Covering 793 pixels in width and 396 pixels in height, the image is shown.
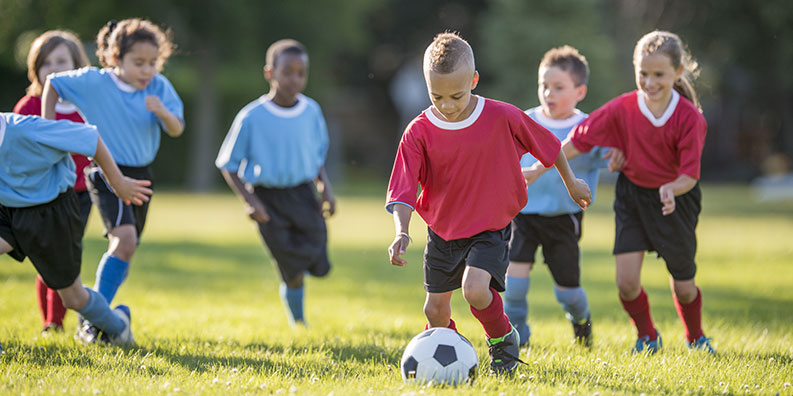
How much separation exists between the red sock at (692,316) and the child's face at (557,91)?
1.53 m

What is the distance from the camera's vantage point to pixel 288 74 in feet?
21.3

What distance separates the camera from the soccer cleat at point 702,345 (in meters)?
5.12

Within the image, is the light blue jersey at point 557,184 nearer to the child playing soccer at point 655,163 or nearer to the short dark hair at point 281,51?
the child playing soccer at point 655,163

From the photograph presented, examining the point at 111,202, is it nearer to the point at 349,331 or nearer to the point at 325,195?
the point at 325,195

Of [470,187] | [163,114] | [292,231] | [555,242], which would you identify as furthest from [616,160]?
[163,114]

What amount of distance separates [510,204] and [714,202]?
69.9 feet

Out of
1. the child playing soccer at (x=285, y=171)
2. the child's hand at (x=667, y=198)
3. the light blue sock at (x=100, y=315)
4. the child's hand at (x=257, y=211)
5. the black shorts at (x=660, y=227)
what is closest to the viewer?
the child's hand at (x=667, y=198)

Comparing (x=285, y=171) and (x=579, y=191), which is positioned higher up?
(x=579, y=191)

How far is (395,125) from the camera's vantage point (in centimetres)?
4416

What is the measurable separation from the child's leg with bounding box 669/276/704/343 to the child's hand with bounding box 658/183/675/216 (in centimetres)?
68

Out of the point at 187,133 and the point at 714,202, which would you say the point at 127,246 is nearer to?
the point at 714,202

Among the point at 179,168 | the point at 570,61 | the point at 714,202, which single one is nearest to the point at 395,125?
the point at 179,168

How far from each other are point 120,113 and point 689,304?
410 cm

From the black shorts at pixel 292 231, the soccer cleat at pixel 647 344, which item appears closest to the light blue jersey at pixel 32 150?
the black shorts at pixel 292 231
